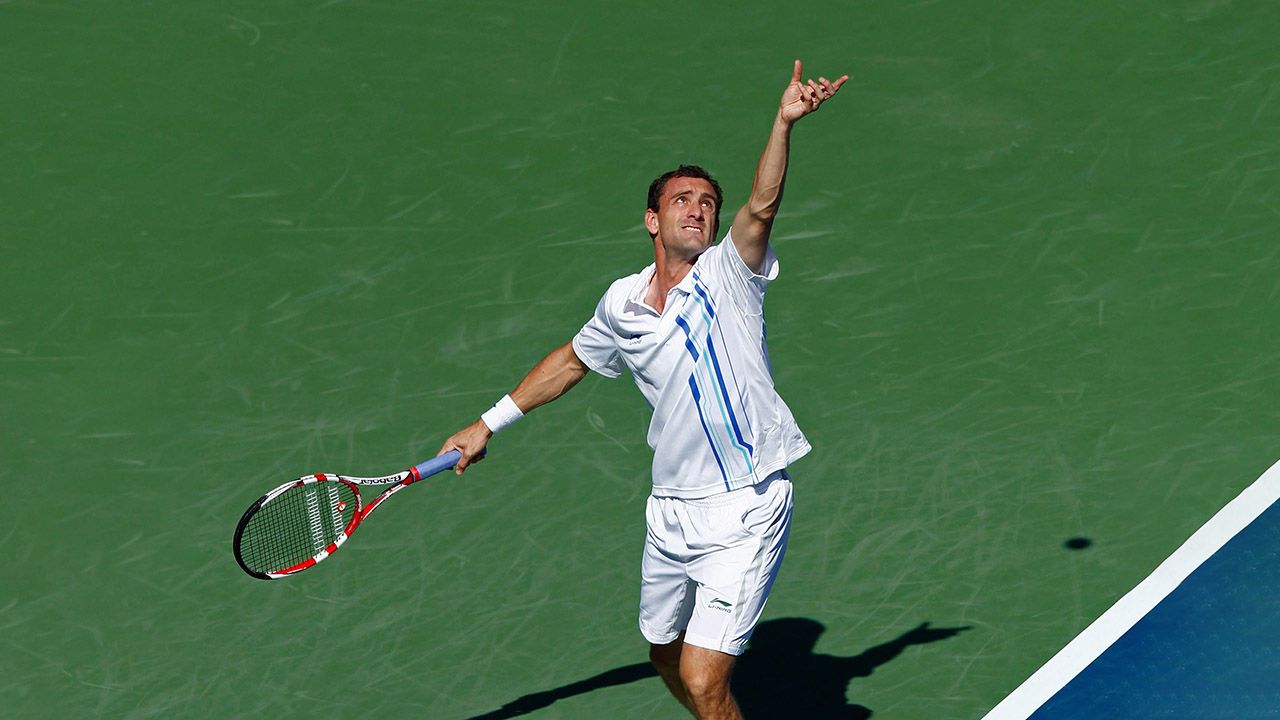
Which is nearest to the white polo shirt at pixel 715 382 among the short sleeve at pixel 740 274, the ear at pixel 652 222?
the short sleeve at pixel 740 274

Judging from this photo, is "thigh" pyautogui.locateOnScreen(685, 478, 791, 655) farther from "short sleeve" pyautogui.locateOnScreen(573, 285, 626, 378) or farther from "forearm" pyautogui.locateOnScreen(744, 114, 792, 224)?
"forearm" pyautogui.locateOnScreen(744, 114, 792, 224)

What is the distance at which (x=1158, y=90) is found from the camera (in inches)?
503

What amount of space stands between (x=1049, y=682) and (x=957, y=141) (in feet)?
15.0

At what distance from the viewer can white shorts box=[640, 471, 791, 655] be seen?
7977 millimetres

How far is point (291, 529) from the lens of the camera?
340 inches

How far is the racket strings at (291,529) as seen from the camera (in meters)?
8.55

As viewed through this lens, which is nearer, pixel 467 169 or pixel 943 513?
pixel 943 513

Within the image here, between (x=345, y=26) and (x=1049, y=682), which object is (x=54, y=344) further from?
→ (x=1049, y=682)

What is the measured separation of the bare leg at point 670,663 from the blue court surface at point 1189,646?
1.46 m

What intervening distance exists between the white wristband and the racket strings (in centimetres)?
67

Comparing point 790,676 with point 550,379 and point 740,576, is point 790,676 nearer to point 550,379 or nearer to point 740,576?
point 740,576

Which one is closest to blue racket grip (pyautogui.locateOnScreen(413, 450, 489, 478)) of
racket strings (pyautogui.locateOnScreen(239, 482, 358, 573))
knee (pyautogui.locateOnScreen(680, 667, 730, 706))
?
racket strings (pyautogui.locateOnScreen(239, 482, 358, 573))

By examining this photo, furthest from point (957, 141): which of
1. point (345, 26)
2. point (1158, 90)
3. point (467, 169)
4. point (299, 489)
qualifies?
point (299, 489)

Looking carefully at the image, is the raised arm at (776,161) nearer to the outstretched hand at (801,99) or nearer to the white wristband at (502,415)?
the outstretched hand at (801,99)
